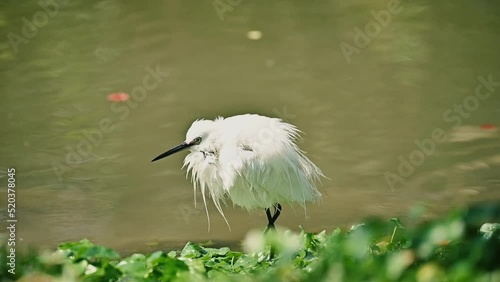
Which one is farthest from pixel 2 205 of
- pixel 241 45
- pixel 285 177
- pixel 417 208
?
pixel 417 208

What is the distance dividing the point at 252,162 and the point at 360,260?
2353 millimetres

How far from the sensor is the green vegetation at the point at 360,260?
8.12 ft

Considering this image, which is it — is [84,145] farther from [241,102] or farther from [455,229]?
[455,229]

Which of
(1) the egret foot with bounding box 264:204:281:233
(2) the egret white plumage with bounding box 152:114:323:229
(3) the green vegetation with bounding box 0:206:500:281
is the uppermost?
(3) the green vegetation with bounding box 0:206:500:281

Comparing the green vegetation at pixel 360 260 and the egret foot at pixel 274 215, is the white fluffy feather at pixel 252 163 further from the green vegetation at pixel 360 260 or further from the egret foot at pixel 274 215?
the green vegetation at pixel 360 260

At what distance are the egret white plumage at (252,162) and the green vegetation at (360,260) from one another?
1.14 m

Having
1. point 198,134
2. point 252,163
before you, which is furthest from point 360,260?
point 198,134

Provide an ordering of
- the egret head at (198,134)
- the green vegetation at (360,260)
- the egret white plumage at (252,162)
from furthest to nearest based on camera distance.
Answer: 1. the egret head at (198,134)
2. the egret white plumage at (252,162)
3. the green vegetation at (360,260)

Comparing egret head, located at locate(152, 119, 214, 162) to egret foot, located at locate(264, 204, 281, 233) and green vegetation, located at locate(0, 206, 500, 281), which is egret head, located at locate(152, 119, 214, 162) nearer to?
egret foot, located at locate(264, 204, 281, 233)

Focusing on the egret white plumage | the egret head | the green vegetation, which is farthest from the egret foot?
the green vegetation

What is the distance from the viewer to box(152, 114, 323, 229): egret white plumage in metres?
4.94

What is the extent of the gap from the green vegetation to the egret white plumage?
1.14m

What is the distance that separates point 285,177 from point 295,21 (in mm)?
4480

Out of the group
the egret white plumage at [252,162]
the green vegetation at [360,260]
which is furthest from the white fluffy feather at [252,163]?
the green vegetation at [360,260]
